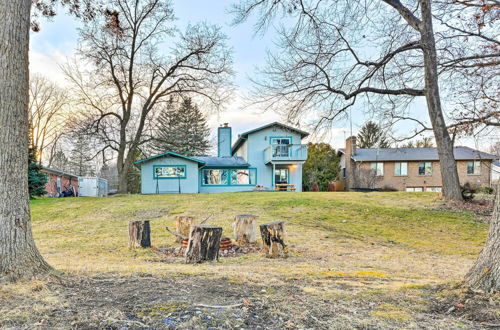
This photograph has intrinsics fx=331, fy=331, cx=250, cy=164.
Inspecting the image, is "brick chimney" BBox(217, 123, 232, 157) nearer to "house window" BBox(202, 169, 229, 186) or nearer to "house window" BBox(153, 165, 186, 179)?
"house window" BBox(202, 169, 229, 186)

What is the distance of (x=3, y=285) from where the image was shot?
304 centimetres

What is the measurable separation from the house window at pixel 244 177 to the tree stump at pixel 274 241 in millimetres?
20473

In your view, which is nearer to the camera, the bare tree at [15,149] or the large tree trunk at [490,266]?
the large tree trunk at [490,266]

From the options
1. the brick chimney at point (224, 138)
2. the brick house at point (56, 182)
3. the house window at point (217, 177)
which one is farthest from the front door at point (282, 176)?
the brick house at point (56, 182)

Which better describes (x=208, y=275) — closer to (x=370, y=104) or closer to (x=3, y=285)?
(x=3, y=285)

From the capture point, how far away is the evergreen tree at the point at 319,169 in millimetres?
31828

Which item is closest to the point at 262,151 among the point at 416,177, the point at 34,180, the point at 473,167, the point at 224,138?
→ the point at 224,138

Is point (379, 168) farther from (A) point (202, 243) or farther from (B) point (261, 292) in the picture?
(B) point (261, 292)

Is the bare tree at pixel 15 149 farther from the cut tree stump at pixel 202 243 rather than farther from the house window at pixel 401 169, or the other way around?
the house window at pixel 401 169

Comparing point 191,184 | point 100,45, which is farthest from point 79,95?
point 191,184

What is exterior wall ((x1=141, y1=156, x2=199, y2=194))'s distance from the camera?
2472 cm

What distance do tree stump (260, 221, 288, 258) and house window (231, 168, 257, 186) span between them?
20473 mm

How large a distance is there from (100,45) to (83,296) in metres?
21.0

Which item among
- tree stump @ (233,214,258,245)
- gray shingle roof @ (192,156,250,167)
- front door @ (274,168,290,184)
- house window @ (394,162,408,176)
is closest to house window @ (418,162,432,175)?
house window @ (394,162,408,176)
